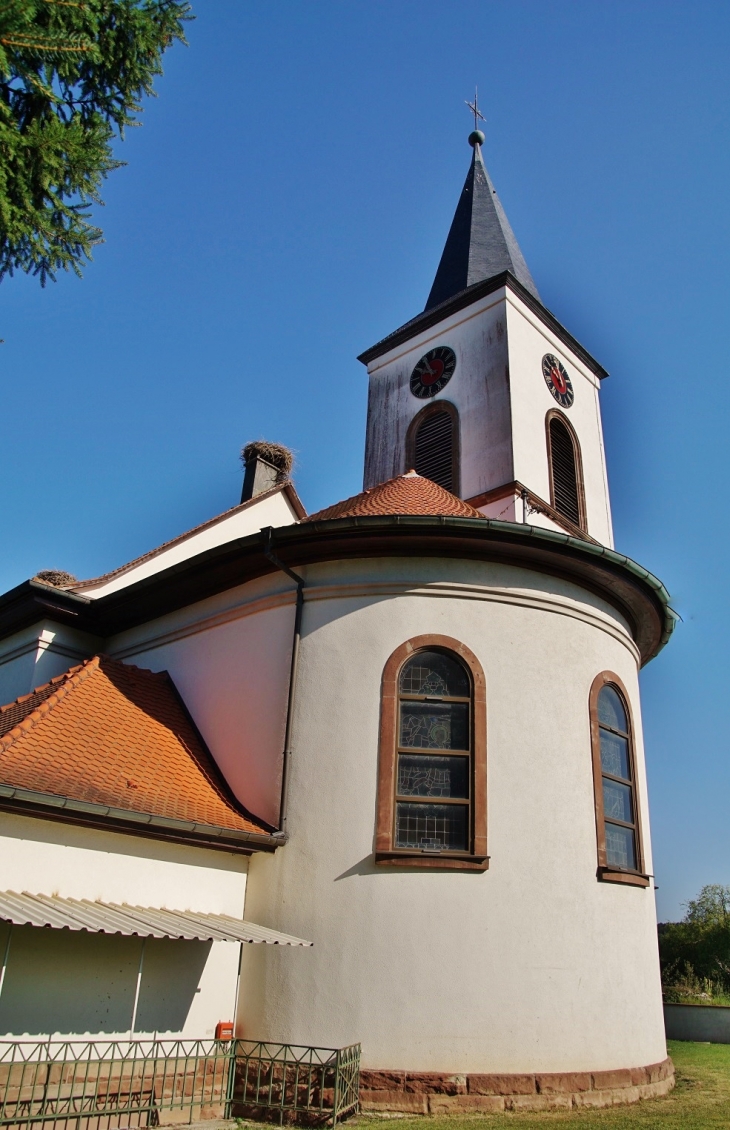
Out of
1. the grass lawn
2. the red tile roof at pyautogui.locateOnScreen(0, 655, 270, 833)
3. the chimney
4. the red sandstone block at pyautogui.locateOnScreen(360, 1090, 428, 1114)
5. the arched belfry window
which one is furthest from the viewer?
the arched belfry window

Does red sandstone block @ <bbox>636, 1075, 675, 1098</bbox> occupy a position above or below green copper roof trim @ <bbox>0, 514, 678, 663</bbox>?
below

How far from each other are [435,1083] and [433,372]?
54.7ft

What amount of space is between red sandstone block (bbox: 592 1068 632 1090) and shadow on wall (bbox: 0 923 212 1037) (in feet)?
15.0

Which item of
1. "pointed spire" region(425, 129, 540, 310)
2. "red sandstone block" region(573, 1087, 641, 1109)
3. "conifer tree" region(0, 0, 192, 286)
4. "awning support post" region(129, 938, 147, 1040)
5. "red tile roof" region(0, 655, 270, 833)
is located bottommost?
"red sandstone block" region(573, 1087, 641, 1109)

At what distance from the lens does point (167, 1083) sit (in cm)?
912

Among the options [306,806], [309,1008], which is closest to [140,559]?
[306,806]

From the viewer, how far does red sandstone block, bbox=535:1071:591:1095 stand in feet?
31.2

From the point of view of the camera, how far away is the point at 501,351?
20828 mm

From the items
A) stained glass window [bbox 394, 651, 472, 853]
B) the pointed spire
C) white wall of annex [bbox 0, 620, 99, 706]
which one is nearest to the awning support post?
stained glass window [bbox 394, 651, 472, 853]

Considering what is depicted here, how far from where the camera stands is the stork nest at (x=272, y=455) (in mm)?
18859

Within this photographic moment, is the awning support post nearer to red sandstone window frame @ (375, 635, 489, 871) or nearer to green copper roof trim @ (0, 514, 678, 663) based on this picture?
red sandstone window frame @ (375, 635, 489, 871)

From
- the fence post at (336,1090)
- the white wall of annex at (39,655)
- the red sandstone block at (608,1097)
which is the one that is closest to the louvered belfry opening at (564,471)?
the white wall of annex at (39,655)

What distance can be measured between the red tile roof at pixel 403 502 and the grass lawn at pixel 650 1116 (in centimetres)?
710

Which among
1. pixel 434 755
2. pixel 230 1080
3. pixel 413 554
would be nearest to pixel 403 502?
pixel 413 554
